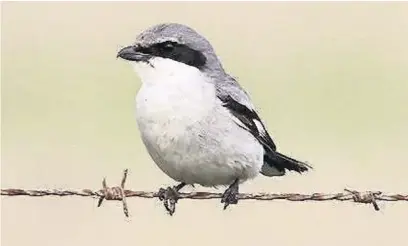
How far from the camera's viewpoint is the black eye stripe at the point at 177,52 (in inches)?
204

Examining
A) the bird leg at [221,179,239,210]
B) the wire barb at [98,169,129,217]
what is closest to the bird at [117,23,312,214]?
the bird leg at [221,179,239,210]

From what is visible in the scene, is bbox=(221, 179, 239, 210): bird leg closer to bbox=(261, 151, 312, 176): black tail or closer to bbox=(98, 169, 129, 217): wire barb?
bbox=(261, 151, 312, 176): black tail

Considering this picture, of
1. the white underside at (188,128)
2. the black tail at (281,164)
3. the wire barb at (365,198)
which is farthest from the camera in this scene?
the black tail at (281,164)

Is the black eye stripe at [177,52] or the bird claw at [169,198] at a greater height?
the black eye stripe at [177,52]

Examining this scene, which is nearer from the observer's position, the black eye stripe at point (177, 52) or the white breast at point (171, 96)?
the white breast at point (171, 96)

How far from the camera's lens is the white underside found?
502 cm

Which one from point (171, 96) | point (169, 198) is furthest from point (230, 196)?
point (171, 96)

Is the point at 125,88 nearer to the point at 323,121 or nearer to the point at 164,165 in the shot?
the point at 323,121

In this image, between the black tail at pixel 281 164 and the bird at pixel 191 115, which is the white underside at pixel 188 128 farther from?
the black tail at pixel 281 164

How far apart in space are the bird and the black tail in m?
0.19

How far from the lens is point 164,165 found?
5.14 m

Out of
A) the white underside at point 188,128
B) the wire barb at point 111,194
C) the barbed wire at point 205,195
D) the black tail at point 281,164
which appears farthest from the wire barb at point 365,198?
the black tail at point 281,164

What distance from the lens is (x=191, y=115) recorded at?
198 inches

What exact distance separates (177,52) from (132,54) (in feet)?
0.73
